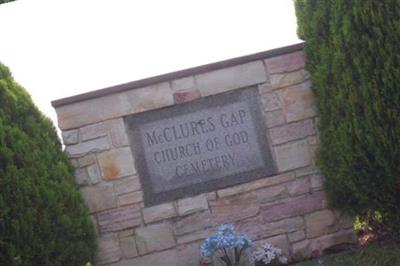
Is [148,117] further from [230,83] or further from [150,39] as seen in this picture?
[150,39]

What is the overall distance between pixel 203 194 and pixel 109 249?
0.67 m

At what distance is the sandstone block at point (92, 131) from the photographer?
12.4ft

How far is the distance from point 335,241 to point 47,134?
1908 mm

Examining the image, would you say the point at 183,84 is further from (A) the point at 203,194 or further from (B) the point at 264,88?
(A) the point at 203,194

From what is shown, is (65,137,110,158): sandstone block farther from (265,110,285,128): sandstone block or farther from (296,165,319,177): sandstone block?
(296,165,319,177): sandstone block

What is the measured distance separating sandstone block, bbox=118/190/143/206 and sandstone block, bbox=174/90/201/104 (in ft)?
2.02

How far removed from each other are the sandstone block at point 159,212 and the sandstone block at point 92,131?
0.55m

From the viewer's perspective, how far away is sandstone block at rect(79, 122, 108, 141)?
149 inches

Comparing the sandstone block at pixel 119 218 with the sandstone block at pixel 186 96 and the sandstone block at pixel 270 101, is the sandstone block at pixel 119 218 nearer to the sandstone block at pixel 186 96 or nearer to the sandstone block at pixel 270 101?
the sandstone block at pixel 186 96

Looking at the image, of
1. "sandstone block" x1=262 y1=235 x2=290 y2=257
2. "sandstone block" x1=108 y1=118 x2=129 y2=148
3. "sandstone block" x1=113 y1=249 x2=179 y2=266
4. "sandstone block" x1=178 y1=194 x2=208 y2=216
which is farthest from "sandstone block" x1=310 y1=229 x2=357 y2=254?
"sandstone block" x1=108 y1=118 x2=129 y2=148

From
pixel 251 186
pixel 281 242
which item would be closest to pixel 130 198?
pixel 251 186

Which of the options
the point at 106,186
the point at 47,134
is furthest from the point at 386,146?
the point at 47,134

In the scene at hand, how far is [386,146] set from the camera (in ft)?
11.6

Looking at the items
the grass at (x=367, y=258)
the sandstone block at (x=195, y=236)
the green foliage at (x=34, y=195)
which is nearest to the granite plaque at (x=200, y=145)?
the sandstone block at (x=195, y=236)
